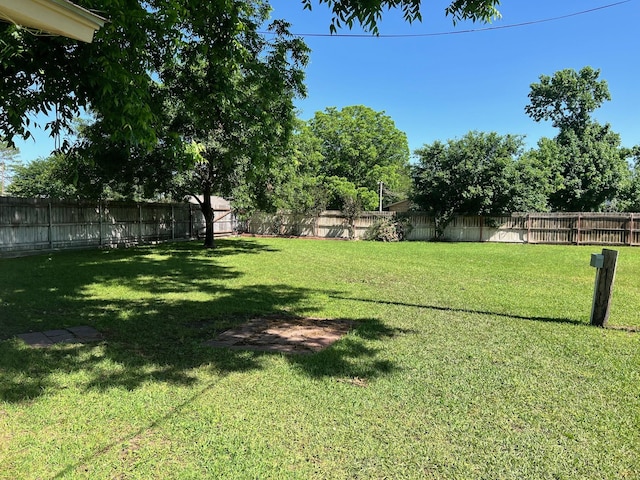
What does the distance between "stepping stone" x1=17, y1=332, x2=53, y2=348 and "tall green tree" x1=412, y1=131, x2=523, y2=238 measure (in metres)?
18.3

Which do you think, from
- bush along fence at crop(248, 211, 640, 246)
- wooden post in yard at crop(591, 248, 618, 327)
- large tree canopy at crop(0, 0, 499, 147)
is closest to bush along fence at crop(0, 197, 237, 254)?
bush along fence at crop(248, 211, 640, 246)

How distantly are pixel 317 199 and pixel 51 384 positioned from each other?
20604 millimetres

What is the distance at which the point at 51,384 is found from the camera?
3330mm

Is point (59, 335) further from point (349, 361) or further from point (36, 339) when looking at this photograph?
point (349, 361)

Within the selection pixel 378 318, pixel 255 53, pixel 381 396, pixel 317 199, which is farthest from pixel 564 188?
pixel 381 396

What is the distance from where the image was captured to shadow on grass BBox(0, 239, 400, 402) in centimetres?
359

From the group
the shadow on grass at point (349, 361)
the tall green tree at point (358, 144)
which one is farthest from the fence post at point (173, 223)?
the tall green tree at point (358, 144)

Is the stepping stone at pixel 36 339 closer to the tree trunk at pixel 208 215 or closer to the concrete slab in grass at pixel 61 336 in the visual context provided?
the concrete slab in grass at pixel 61 336

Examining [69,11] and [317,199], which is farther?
[317,199]

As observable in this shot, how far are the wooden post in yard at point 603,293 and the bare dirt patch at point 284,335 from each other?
3187mm

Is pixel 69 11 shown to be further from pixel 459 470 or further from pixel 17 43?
pixel 459 470

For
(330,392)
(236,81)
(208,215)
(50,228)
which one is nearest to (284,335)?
(330,392)

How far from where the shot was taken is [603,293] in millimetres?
5273

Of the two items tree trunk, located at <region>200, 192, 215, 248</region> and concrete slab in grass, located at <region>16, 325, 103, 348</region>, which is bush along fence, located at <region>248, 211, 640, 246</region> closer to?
tree trunk, located at <region>200, 192, 215, 248</region>
